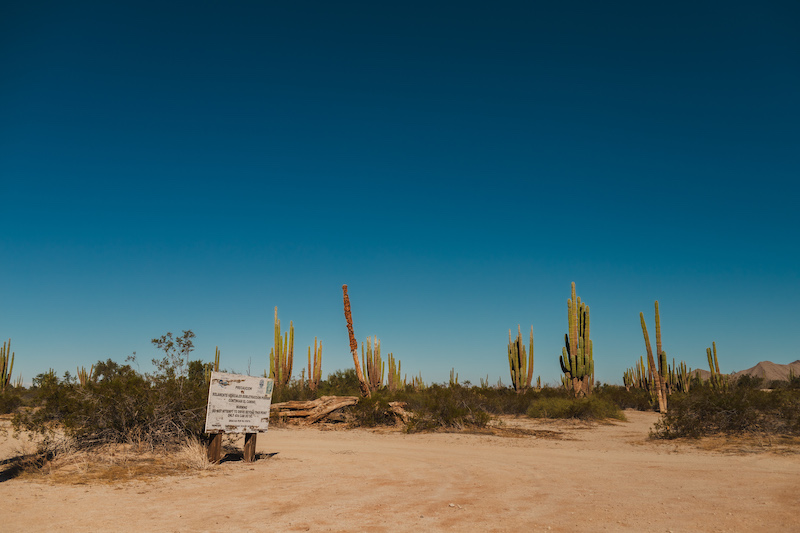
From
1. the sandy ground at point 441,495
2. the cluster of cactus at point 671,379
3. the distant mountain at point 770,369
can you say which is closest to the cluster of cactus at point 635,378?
the cluster of cactus at point 671,379

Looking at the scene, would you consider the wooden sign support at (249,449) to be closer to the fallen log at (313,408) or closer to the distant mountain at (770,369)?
the fallen log at (313,408)

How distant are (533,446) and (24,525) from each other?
11236 millimetres

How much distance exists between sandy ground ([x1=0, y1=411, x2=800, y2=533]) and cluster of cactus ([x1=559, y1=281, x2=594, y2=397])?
582 inches

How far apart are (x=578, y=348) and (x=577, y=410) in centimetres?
579

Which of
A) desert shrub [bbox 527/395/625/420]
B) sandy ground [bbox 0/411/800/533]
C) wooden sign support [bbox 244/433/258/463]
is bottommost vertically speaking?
sandy ground [bbox 0/411/800/533]

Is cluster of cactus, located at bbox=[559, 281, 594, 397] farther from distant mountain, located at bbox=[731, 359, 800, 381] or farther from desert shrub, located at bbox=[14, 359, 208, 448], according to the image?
distant mountain, located at bbox=[731, 359, 800, 381]

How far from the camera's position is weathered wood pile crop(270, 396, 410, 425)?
65.8 ft

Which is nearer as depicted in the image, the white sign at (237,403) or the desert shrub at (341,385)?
the white sign at (237,403)

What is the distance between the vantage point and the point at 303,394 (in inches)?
1018

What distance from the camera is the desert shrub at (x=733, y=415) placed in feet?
44.9

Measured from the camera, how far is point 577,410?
21953 mm

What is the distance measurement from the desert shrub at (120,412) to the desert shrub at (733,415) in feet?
41.2

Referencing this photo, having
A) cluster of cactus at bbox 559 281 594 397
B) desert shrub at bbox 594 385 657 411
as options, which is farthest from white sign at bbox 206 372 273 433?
desert shrub at bbox 594 385 657 411

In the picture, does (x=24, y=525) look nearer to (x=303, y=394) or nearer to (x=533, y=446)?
(x=533, y=446)
